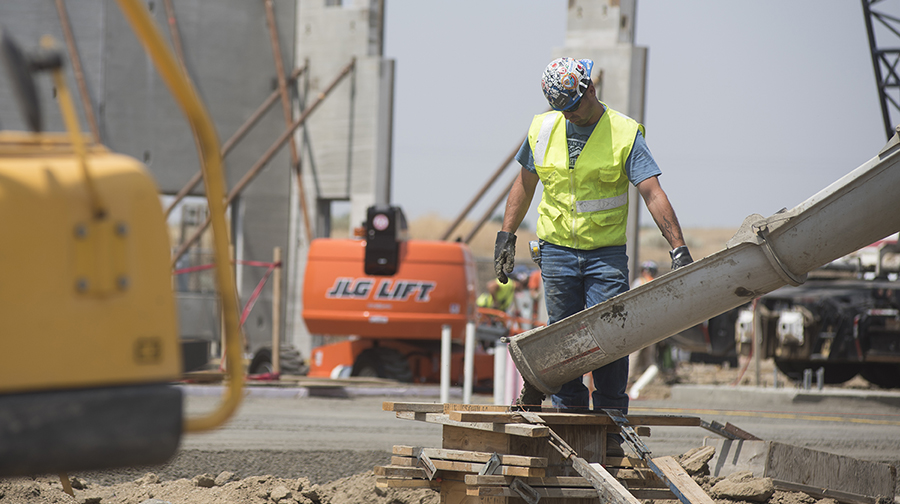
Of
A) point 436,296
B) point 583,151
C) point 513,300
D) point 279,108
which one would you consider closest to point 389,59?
point 279,108

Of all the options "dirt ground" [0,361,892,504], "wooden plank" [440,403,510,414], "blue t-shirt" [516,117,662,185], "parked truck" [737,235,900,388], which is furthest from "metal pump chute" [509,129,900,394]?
"parked truck" [737,235,900,388]

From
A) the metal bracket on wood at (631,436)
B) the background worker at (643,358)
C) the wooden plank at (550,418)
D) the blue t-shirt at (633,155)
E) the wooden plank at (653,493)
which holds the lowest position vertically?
the background worker at (643,358)

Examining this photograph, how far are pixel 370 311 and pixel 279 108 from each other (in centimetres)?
999

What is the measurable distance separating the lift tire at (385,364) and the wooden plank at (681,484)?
870cm

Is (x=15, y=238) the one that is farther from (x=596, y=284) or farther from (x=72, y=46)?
(x=72, y=46)

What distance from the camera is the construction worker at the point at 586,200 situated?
491cm

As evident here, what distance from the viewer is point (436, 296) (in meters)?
12.8

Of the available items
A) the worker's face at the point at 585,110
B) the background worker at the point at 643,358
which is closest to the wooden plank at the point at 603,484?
the worker's face at the point at 585,110

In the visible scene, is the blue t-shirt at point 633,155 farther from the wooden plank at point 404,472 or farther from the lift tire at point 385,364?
the lift tire at point 385,364

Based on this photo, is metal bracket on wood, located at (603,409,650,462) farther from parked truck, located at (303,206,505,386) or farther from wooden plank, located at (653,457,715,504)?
parked truck, located at (303,206,505,386)

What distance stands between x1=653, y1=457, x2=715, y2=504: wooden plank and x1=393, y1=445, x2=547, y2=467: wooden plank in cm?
67

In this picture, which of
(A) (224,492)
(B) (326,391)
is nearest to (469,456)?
(A) (224,492)

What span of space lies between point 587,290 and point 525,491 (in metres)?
1.33

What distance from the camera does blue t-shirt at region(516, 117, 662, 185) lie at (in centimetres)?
491
